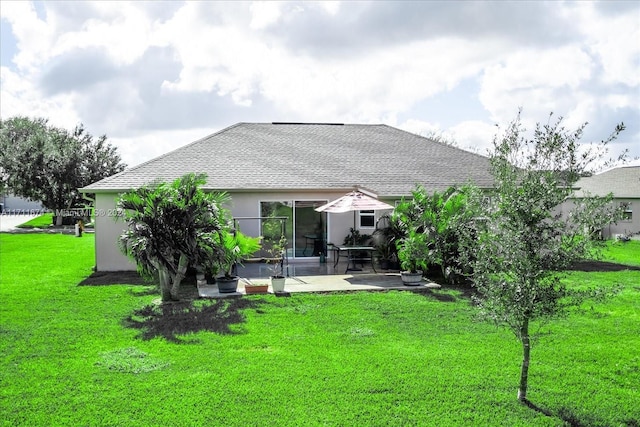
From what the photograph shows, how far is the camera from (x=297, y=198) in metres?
19.4

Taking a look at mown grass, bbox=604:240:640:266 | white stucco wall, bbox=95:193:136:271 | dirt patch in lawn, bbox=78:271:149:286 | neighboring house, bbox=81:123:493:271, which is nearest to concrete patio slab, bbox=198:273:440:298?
dirt patch in lawn, bbox=78:271:149:286

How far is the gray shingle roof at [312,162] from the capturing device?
19266 millimetres

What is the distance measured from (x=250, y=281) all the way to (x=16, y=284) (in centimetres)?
666

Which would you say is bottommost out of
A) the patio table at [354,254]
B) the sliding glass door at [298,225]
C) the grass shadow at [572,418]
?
the grass shadow at [572,418]

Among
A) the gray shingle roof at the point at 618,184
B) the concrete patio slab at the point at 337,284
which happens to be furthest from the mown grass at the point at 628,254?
the concrete patio slab at the point at 337,284

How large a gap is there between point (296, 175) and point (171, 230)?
25.9 ft

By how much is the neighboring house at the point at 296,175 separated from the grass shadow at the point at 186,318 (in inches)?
181

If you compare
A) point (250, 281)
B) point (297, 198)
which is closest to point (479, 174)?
point (297, 198)

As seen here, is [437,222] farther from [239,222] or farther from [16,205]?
[16,205]

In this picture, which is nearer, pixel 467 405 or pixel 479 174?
pixel 467 405

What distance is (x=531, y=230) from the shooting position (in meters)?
Result: 6.59

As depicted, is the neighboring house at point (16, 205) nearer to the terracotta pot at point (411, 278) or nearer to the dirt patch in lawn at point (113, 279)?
the dirt patch in lawn at point (113, 279)

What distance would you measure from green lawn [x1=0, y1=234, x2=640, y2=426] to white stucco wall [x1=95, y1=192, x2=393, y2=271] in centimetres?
490

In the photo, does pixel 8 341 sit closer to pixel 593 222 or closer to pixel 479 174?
pixel 593 222
